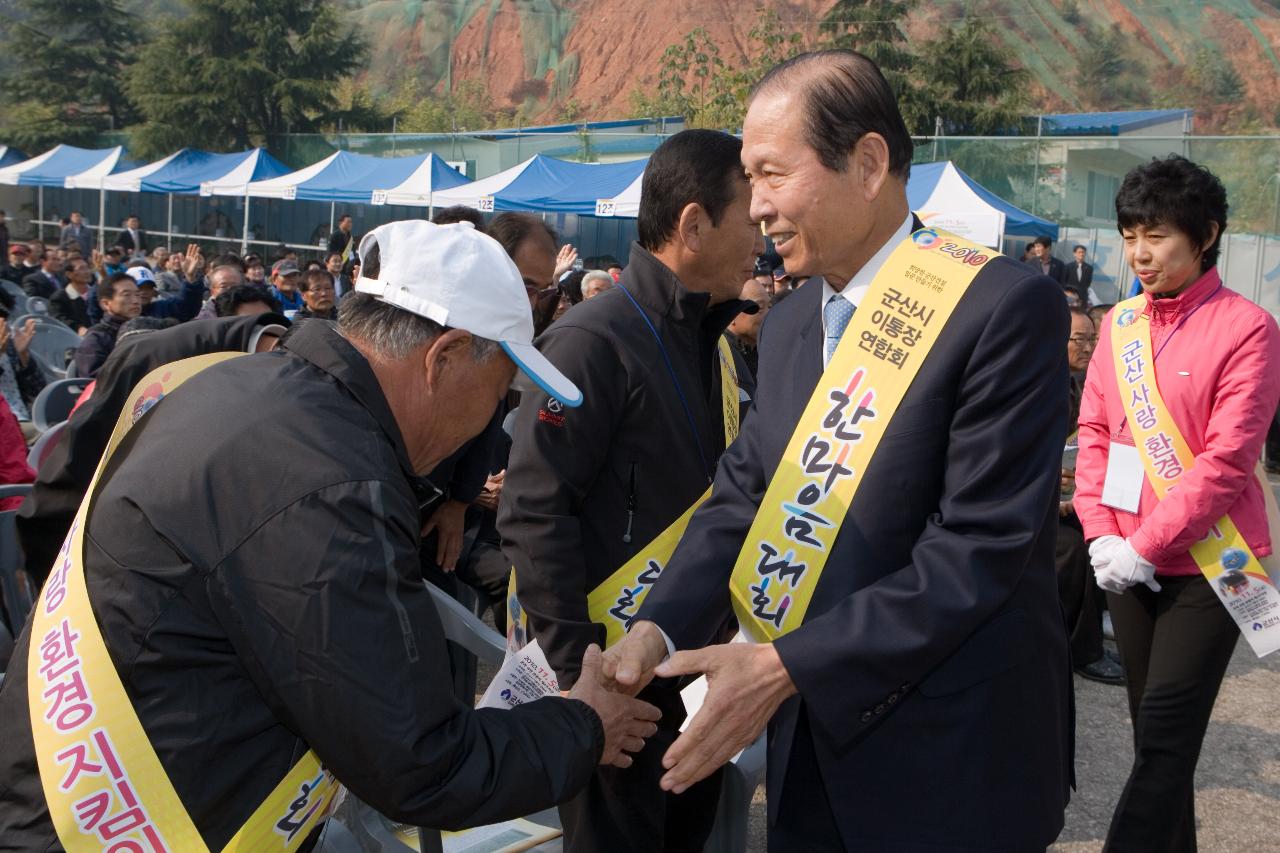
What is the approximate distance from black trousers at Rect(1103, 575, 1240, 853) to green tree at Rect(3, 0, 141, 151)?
57.2 meters

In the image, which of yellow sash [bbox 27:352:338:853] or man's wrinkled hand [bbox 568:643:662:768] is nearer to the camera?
yellow sash [bbox 27:352:338:853]

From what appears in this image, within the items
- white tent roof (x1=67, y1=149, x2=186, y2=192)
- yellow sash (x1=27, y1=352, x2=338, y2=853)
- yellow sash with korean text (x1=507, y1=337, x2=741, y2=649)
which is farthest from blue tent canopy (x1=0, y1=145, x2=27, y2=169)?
yellow sash (x1=27, y1=352, x2=338, y2=853)

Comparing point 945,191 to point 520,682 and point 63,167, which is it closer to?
point 520,682

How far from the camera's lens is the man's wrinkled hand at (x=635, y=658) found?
6.31 ft

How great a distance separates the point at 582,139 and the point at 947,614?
24.1 meters

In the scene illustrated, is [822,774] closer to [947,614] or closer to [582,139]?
[947,614]

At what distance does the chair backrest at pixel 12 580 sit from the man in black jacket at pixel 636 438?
6.70 ft

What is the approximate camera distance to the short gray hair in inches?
68.0

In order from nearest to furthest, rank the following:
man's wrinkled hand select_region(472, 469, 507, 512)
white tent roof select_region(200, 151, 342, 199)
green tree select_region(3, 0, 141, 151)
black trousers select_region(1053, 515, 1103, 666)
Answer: man's wrinkled hand select_region(472, 469, 507, 512)
black trousers select_region(1053, 515, 1103, 666)
white tent roof select_region(200, 151, 342, 199)
green tree select_region(3, 0, 141, 151)

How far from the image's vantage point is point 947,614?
Result: 164 centimetres

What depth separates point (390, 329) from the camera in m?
1.73

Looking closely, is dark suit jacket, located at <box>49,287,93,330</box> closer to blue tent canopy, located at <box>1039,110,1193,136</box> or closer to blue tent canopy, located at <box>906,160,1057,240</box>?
blue tent canopy, located at <box>906,160,1057,240</box>

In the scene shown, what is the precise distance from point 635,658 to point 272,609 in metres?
0.66

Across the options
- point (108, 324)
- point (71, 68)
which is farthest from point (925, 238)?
point (71, 68)
